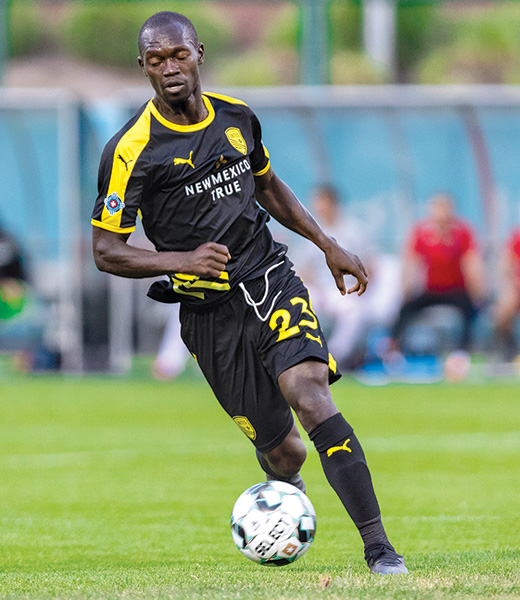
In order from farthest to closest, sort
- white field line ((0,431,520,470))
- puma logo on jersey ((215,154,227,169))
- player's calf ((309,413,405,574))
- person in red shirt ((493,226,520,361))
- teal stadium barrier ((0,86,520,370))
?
teal stadium barrier ((0,86,520,370))
person in red shirt ((493,226,520,361))
white field line ((0,431,520,470))
puma logo on jersey ((215,154,227,169))
player's calf ((309,413,405,574))

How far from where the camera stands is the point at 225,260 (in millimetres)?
5363

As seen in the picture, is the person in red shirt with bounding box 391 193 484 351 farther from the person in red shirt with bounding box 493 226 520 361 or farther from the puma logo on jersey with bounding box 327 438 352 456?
the puma logo on jersey with bounding box 327 438 352 456

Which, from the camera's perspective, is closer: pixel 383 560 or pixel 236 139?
pixel 383 560

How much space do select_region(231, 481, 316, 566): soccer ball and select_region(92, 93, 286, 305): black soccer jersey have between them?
941 millimetres

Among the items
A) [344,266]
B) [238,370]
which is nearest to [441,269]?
[344,266]

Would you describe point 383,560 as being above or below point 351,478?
below

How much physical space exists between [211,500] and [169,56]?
3.42 m

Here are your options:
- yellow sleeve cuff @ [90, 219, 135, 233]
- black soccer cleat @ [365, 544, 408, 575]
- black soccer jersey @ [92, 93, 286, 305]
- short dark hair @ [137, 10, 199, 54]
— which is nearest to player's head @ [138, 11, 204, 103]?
short dark hair @ [137, 10, 199, 54]

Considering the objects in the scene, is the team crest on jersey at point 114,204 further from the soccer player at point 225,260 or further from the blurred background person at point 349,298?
the blurred background person at point 349,298

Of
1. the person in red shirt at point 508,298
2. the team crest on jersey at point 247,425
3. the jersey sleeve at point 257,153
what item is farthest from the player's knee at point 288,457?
the person in red shirt at point 508,298

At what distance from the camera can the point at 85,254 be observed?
18781 millimetres

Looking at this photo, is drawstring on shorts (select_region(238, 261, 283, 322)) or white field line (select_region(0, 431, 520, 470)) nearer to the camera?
drawstring on shorts (select_region(238, 261, 283, 322))

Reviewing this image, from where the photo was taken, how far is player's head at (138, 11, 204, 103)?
17.7ft

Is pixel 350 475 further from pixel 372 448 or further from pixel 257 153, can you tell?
pixel 372 448
